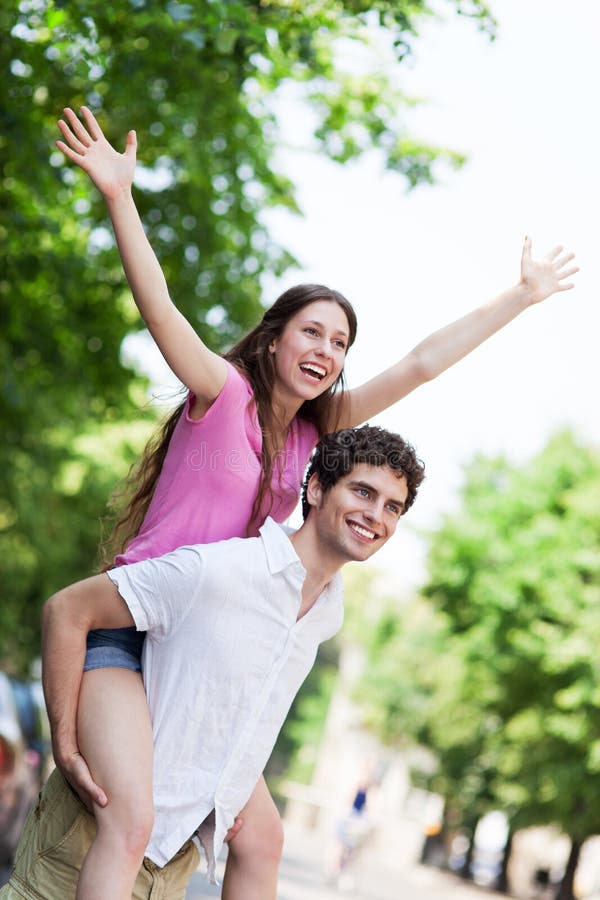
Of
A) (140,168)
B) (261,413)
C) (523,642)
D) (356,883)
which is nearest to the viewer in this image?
(261,413)

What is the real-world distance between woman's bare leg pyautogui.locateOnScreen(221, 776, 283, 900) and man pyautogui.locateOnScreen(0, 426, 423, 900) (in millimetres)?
175

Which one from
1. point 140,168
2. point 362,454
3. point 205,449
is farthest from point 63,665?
point 140,168

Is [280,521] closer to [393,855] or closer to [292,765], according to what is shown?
[393,855]

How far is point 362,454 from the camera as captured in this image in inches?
167

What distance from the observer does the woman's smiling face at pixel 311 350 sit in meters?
4.44

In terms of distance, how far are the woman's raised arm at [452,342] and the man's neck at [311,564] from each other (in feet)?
2.09

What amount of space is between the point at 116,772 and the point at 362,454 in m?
1.09

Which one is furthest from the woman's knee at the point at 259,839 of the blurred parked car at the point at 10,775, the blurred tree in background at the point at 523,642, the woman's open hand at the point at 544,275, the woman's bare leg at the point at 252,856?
the blurred tree in background at the point at 523,642

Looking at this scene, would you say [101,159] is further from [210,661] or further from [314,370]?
[210,661]

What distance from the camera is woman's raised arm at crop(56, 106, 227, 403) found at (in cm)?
405

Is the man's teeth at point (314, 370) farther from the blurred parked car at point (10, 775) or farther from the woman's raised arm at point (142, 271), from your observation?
the blurred parked car at point (10, 775)

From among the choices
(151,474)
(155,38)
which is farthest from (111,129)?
(151,474)

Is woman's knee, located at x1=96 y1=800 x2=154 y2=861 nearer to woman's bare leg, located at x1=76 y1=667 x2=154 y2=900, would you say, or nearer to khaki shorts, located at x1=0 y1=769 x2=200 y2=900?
woman's bare leg, located at x1=76 y1=667 x2=154 y2=900

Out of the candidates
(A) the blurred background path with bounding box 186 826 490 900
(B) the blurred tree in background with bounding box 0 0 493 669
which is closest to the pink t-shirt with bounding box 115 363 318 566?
(B) the blurred tree in background with bounding box 0 0 493 669
